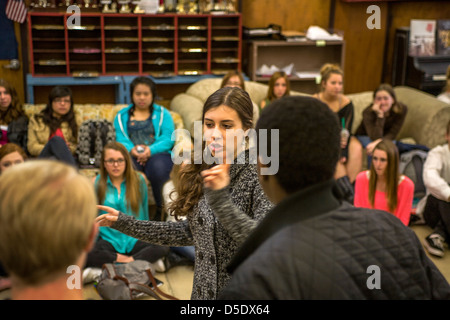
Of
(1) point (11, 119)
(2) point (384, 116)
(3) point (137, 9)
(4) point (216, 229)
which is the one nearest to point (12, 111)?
(1) point (11, 119)

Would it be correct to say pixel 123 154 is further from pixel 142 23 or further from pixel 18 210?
pixel 18 210

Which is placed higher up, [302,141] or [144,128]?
[302,141]

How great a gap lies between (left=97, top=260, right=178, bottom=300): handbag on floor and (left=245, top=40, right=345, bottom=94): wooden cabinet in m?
3.09

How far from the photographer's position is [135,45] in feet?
19.5

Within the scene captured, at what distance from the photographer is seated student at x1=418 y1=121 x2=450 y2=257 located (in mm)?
3953

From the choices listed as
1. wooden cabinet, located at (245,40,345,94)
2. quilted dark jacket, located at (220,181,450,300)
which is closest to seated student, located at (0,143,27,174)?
quilted dark jacket, located at (220,181,450,300)

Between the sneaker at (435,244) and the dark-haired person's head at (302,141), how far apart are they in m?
3.20

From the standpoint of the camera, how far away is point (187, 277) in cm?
360

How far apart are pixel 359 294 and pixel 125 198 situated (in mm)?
2875

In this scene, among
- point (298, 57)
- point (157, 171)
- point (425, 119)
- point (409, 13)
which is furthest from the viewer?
point (409, 13)

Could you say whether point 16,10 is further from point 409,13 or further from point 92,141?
point 409,13

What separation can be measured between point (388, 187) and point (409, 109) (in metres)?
1.93

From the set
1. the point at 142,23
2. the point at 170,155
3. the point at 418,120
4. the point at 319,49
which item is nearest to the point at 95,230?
the point at 170,155

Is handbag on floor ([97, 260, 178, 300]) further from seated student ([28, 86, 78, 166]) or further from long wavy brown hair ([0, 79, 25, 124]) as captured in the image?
long wavy brown hair ([0, 79, 25, 124])
